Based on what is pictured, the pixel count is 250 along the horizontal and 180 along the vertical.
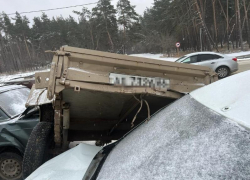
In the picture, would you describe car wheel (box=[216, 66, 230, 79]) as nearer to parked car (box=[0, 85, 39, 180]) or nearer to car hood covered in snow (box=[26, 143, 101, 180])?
parked car (box=[0, 85, 39, 180])

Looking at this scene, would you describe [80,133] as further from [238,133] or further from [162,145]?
[238,133]

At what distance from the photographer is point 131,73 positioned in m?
2.29

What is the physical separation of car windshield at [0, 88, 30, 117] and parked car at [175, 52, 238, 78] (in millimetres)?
8464

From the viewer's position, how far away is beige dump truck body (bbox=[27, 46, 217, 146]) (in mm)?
2062

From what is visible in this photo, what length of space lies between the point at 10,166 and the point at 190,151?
11.9 ft

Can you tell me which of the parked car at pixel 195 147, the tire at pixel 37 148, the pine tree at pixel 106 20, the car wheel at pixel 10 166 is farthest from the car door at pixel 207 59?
the pine tree at pixel 106 20

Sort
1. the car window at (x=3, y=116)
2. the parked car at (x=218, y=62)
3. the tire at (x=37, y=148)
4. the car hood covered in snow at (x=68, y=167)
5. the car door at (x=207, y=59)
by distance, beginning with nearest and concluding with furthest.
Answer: the car hood covered in snow at (x=68, y=167)
the tire at (x=37, y=148)
the car window at (x=3, y=116)
the parked car at (x=218, y=62)
the car door at (x=207, y=59)

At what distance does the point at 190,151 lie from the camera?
1147 mm

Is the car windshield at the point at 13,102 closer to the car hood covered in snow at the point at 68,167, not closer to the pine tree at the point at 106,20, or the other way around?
the car hood covered in snow at the point at 68,167

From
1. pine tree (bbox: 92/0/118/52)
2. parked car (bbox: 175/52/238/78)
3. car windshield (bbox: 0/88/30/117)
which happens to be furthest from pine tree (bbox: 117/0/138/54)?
car windshield (bbox: 0/88/30/117)

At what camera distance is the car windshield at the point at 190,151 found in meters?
0.98

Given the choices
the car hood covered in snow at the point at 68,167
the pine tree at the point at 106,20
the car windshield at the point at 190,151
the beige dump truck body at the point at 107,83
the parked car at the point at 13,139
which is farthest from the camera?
the pine tree at the point at 106,20

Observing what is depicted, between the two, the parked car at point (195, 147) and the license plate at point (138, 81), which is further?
the license plate at point (138, 81)

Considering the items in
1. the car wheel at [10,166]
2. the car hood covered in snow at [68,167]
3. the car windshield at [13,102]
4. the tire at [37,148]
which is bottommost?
the car wheel at [10,166]
